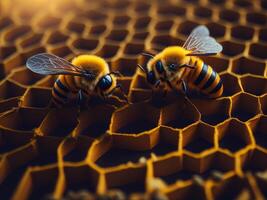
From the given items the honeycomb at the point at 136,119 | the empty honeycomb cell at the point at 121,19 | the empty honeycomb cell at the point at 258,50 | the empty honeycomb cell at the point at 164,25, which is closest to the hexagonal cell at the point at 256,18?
the honeycomb at the point at 136,119

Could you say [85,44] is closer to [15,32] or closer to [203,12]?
[15,32]

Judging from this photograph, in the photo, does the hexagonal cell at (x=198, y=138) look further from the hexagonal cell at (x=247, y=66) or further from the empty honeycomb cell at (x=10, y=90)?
the empty honeycomb cell at (x=10, y=90)

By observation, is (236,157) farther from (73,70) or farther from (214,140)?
(73,70)

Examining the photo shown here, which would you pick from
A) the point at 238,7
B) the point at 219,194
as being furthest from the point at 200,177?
the point at 238,7

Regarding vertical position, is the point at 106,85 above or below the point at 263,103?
above

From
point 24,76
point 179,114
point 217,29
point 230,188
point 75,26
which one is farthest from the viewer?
point 75,26

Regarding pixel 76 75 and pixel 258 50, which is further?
pixel 258 50

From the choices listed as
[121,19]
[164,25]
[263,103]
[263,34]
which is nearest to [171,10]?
[164,25]
